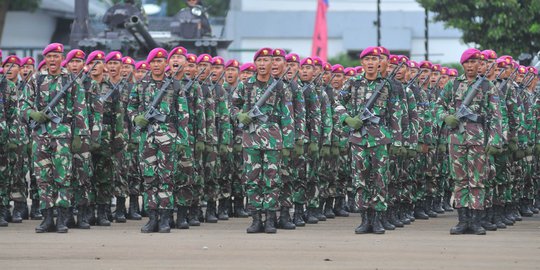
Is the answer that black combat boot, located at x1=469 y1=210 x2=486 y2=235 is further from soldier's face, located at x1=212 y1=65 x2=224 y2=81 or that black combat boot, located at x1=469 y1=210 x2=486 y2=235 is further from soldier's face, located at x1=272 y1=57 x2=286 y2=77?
soldier's face, located at x1=212 y1=65 x2=224 y2=81

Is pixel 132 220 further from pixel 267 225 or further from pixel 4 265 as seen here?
pixel 4 265

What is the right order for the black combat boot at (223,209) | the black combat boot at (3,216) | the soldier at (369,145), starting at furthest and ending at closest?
the black combat boot at (223,209) < the black combat boot at (3,216) < the soldier at (369,145)

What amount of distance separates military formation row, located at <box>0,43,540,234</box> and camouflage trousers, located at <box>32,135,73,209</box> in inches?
0.5

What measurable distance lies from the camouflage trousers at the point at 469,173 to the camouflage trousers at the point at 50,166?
14.5 feet

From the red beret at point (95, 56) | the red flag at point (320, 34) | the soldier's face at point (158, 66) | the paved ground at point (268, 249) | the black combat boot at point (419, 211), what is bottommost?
the paved ground at point (268, 249)

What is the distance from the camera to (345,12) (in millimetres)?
60062

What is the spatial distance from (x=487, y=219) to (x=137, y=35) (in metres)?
13.7

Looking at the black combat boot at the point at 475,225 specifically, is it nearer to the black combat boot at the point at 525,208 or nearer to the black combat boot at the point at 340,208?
the black combat boot at the point at 340,208

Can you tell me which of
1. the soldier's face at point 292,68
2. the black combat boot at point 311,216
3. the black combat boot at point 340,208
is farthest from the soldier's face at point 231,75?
the black combat boot at point 311,216

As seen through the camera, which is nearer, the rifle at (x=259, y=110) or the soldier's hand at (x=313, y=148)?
the rifle at (x=259, y=110)

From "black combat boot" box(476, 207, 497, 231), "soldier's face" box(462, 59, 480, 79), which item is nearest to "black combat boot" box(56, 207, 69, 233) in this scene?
"black combat boot" box(476, 207, 497, 231)

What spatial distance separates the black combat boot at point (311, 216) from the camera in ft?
67.7

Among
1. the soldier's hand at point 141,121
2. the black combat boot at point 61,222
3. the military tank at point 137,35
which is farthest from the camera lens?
the military tank at point 137,35

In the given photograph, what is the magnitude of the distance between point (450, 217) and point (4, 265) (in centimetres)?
846
